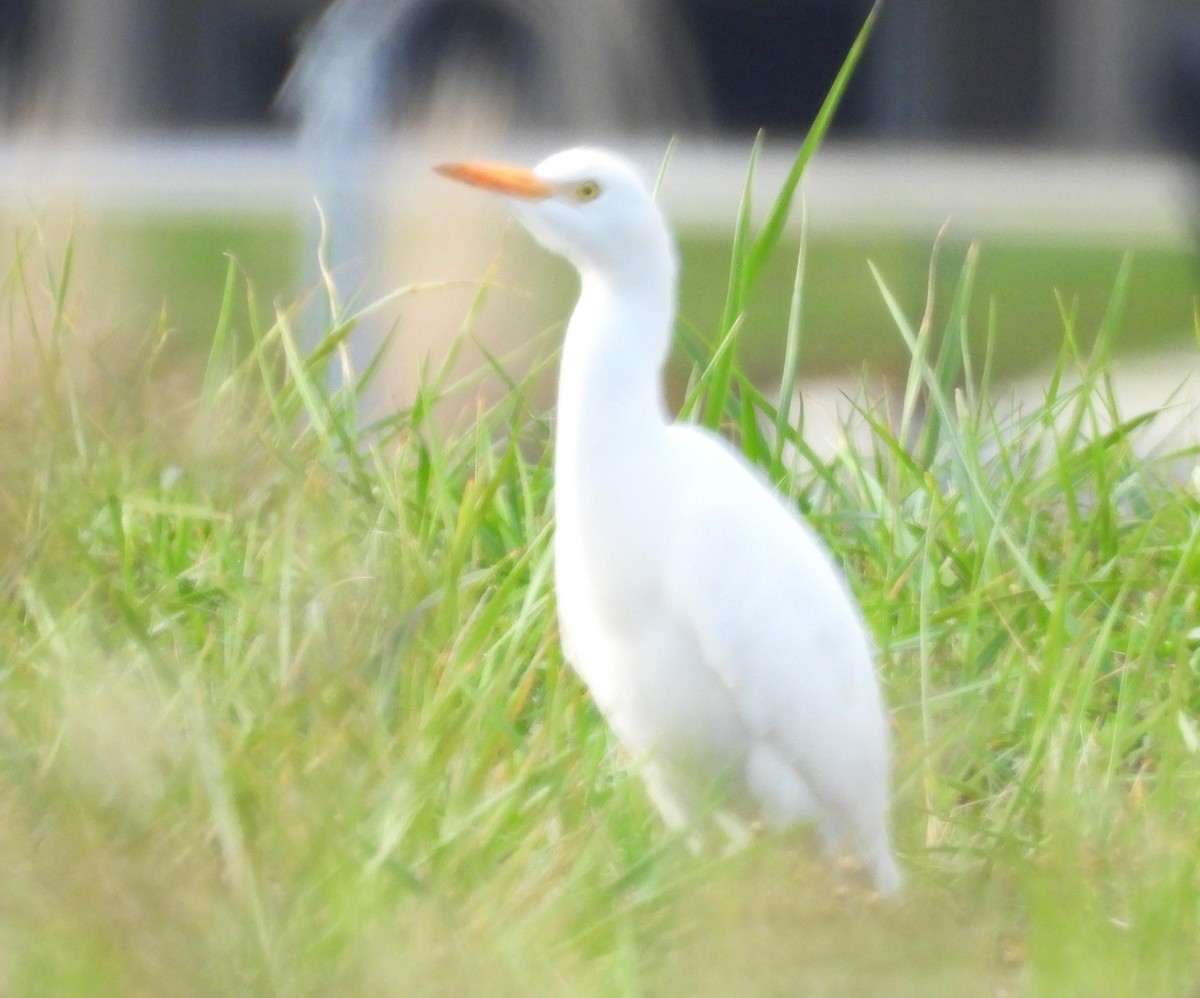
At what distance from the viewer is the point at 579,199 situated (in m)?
1.35

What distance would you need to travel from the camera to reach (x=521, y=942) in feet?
3.66

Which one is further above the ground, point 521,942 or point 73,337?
point 73,337

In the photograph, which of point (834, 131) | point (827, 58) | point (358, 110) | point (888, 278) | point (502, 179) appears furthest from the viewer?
point (834, 131)

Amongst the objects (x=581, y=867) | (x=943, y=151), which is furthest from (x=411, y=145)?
(x=943, y=151)

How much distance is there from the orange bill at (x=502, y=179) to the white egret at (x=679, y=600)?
0.04 ft

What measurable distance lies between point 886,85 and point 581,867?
810 cm

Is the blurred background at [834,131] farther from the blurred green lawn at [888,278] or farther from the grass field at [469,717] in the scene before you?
the grass field at [469,717]

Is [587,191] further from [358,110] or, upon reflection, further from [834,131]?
[834,131]

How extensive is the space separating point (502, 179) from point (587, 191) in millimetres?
63


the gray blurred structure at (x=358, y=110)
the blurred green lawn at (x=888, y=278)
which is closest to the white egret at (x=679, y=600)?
the gray blurred structure at (x=358, y=110)

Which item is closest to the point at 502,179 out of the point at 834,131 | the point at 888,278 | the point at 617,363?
the point at 617,363

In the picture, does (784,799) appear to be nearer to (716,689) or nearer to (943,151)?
(716,689)

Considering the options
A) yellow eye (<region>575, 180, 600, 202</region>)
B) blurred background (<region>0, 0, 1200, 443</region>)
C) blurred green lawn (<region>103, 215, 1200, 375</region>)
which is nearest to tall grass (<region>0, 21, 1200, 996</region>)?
yellow eye (<region>575, 180, 600, 202</region>)

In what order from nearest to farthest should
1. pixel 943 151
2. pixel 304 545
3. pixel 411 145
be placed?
1. pixel 304 545
2. pixel 411 145
3. pixel 943 151
